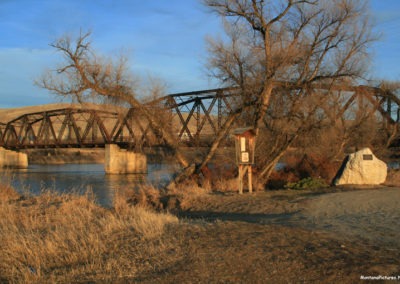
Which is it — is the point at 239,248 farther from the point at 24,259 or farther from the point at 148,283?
the point at 24,259

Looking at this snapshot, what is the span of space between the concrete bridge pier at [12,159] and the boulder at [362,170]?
72.9 metres

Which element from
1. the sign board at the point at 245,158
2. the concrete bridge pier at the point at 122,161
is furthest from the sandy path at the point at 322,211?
the concrete bridge pier at the point at 122,161

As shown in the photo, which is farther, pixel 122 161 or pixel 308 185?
pixel 122 161

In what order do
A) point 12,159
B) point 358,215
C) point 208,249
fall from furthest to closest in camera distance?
point 12,159 < point 358,215 < point 208,249

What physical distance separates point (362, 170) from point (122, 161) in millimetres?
47533

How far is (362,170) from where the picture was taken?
68.4ft

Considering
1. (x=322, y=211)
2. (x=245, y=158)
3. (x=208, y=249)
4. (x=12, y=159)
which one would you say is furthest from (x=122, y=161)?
(x=208, y=249)

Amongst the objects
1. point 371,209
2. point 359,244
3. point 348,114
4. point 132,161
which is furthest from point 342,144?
point 132,161

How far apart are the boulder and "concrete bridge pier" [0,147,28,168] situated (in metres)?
72.9

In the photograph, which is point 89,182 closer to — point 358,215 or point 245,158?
point 245,158

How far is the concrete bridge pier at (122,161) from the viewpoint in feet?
207

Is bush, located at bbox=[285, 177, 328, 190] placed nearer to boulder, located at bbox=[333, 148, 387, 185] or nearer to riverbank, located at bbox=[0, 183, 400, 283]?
boulder, located at bbox=[333, 148, 387, 185]

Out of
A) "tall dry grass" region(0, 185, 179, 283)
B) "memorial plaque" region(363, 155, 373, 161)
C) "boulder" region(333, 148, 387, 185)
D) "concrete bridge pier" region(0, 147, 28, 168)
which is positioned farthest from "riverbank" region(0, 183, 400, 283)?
"concrete bridge pier" region(0, 147, 28, 168)

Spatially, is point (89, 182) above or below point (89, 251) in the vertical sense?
below
